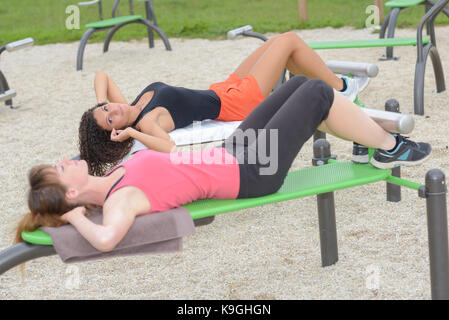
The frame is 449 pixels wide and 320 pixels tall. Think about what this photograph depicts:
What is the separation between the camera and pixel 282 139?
7.44 ft

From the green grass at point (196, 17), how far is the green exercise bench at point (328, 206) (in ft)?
17.8

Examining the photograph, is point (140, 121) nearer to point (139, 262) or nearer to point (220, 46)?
point (139, 262)

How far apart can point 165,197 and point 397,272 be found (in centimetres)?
101

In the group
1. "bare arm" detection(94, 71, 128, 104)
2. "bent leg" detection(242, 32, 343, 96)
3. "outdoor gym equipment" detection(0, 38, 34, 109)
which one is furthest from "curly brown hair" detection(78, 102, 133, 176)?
"outdoor gym equipment" detection(0, 38, 34, 109)

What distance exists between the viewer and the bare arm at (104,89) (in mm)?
3580

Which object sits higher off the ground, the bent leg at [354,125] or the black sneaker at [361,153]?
the bent leg at [354,125]

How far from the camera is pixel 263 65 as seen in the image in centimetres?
354

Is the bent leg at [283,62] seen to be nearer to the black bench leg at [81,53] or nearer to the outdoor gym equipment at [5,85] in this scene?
the outdoor gym equipment at [5,85]

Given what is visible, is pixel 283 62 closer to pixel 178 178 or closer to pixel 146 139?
pixel 146 139

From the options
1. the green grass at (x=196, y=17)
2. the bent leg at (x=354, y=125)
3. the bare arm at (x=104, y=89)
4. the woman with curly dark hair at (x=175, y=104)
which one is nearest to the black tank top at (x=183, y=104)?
the woman with curly dark hair at (x=175, y=104)

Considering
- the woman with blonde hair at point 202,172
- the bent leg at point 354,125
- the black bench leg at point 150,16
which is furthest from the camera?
the black bench leg at point 150,16

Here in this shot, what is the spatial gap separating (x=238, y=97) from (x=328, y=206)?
44.7 inches
